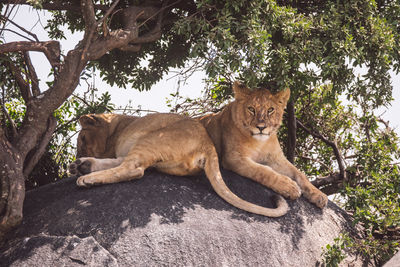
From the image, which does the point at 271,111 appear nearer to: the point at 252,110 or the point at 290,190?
the point at 252,110

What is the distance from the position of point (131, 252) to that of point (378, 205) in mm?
3354

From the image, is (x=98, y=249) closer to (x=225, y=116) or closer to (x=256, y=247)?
(x=256, y=247)

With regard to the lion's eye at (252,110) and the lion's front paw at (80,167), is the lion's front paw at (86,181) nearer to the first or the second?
the lion's front paw at (80,167)

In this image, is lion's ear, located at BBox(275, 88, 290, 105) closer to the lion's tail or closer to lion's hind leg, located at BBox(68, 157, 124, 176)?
the lion's tail

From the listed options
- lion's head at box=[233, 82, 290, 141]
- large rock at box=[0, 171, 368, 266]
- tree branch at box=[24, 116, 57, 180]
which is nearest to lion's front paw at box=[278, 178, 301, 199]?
large rock at box=[0, 171, 368, 266]

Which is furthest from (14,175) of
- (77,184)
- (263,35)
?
(263,35)

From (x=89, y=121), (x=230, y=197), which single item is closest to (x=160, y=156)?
(x=230, y=197)

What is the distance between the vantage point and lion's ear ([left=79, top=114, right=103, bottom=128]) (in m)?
6.43

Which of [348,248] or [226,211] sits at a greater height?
[226,211]

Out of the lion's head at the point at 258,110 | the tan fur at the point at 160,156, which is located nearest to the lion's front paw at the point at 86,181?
the tan fur at the point at 160,156

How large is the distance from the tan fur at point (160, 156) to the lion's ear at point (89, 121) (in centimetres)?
32

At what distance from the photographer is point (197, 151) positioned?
562cm

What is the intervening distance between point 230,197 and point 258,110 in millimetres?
1246

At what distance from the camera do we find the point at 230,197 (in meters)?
5.30
